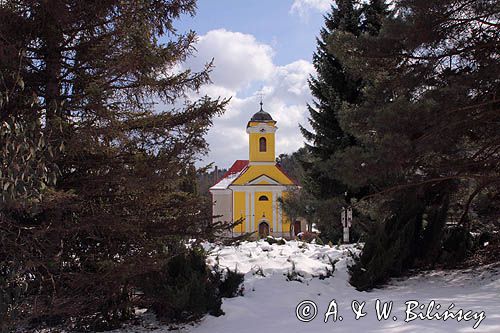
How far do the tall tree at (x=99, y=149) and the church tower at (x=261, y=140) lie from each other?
33407 millimetres

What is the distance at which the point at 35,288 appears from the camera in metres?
4.96

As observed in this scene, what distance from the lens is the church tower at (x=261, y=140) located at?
3953 cm

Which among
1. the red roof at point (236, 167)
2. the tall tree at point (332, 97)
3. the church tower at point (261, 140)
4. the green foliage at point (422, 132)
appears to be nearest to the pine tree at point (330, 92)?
the tall tree at point (332, 97)

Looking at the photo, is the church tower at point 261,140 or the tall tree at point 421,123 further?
the church tower at point 261,140

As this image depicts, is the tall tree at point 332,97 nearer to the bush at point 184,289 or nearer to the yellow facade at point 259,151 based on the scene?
the bush at point 184,289

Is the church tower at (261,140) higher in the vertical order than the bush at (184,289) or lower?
higher

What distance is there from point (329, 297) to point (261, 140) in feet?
108

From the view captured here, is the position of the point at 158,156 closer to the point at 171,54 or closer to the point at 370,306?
the point at 171,54

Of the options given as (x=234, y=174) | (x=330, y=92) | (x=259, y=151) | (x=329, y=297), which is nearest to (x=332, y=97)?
(x=330, y=92)

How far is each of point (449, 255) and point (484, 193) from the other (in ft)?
5.23

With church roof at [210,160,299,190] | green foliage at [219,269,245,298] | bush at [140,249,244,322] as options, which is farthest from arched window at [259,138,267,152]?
bush at [140,249,244,322]

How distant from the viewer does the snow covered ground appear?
525 cm

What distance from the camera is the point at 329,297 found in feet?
23.3

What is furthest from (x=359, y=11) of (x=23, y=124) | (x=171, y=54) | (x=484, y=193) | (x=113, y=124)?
(x=23, y=124)
